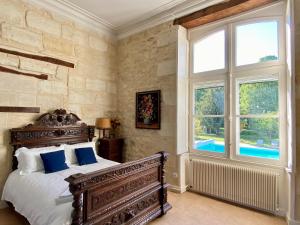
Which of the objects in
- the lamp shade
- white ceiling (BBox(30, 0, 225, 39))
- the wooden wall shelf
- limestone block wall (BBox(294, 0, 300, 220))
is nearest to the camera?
limestone block wall (BBox(294, 0, 300, 220))

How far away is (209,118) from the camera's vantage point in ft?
11.9

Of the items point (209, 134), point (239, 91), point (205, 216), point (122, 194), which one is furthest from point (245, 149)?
point (122, 194)

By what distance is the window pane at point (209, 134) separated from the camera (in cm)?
346

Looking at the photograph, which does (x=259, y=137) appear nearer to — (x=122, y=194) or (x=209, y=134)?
(x=209, y=134)

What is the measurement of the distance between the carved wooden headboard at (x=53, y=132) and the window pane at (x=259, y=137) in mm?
2944

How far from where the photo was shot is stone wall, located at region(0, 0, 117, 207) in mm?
2975

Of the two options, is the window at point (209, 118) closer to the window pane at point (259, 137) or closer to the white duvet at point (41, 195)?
the window pane at point (259, 137)

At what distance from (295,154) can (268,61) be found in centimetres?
147

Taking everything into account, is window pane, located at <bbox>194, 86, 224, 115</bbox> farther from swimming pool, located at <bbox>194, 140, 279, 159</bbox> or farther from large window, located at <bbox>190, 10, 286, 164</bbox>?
swimming pool, located at <bbox>194, 140, 279, 159</bbox>

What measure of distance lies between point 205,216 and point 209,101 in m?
1.97

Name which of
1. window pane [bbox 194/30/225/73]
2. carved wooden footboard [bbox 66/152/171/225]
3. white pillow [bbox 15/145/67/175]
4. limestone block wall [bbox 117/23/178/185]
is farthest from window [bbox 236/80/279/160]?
white pillow [bbox 15/145/67/175]

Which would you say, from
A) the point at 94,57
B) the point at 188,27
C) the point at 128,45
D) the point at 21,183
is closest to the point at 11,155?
Result: the point at 21,183

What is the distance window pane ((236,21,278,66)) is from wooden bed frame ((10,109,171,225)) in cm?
218

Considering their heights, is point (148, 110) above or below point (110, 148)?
above
